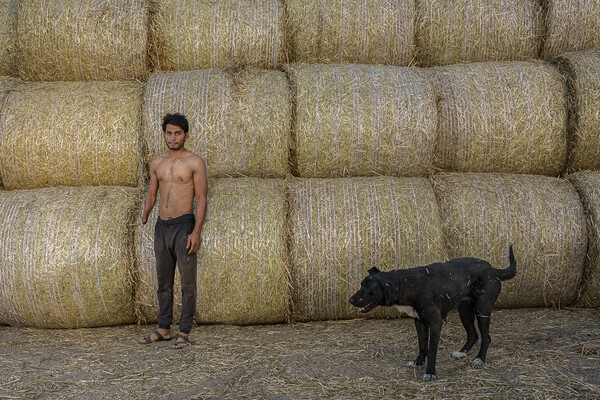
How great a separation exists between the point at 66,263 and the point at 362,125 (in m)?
3.30

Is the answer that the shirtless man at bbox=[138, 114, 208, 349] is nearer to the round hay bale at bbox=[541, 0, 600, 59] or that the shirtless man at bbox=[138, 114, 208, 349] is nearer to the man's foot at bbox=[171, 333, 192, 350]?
the man's foot at bbox=[171, 333, 192, 350]

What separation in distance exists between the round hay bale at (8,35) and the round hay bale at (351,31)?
3.31 m

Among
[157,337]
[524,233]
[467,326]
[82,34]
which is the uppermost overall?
[82,34]

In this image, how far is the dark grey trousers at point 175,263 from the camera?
17.5 feet

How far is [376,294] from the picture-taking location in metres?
4.13

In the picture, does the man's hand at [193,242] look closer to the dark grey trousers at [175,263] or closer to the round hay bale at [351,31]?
the dark grey trousers at [175,263]

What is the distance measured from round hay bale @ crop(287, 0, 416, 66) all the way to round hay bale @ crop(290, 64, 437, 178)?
0.71 metres

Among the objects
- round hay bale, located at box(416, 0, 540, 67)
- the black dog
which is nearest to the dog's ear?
the black dog

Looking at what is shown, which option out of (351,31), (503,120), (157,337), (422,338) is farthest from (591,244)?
(157,337)

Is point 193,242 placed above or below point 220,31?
below

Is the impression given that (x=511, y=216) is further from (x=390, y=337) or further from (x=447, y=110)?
(x=390, y=337)

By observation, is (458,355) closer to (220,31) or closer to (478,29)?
(478,29)

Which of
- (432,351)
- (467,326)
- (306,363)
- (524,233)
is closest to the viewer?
(432,351)

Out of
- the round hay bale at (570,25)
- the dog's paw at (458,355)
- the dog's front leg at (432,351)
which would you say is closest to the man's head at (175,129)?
the dog's front leg at (432,351)
